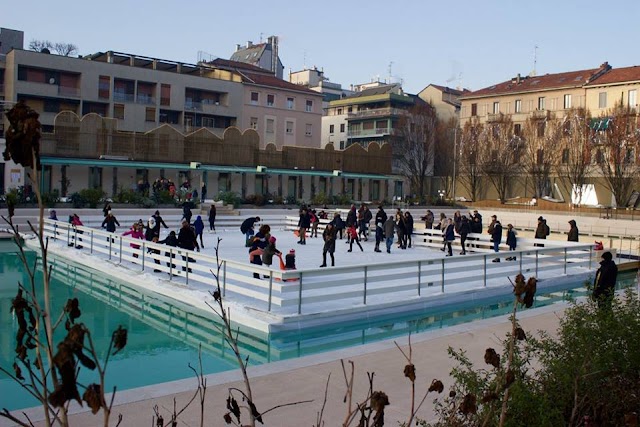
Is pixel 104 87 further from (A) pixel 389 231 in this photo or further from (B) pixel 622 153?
(B) pixel 622 153

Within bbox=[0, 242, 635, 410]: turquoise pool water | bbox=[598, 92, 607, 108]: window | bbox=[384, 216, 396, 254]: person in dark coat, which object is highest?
bbox=[598, 92, 607, 108]: window

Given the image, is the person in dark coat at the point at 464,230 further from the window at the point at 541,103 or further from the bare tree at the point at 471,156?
the window at the point at 541,103

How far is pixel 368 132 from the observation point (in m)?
75.2

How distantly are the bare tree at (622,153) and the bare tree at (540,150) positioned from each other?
619 centimetres

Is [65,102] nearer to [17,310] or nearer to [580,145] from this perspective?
[580,145]

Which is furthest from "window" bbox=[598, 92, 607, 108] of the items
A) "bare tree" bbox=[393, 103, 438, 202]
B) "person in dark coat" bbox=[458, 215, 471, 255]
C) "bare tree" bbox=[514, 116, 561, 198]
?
"person in dark coat" bbox=[458, 215, 471, 255]

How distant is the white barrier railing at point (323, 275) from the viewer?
12.5 m

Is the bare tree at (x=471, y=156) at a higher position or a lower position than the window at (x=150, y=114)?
lower

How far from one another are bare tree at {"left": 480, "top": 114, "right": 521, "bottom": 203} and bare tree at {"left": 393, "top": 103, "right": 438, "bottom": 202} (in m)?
7.14

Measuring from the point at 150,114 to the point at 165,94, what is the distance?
215 centimetres

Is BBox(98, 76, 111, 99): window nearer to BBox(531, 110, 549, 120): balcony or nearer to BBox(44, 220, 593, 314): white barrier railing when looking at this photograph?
BBox(44, 220, 593, 314): white barrier railing

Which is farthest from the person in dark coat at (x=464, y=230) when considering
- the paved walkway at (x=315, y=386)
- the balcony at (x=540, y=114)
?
the balcony at (x=540, y=114)

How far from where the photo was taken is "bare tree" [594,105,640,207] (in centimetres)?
4778

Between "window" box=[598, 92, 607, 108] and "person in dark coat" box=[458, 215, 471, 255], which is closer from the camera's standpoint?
"person in dark coat" box=[458, 215, 471, 255]
